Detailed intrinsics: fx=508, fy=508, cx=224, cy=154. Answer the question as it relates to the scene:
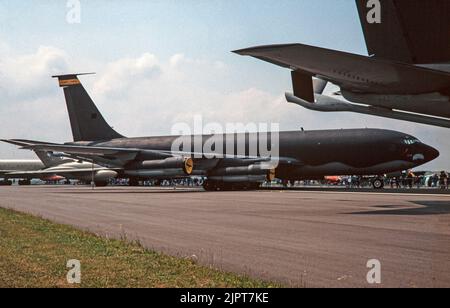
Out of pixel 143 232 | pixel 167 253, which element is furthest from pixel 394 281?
pixel 143 232

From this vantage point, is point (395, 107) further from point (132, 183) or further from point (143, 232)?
point (132, 183)

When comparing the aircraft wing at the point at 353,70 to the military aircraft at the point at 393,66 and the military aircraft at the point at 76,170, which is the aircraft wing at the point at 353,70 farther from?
the military aircraft at the point at 76,170

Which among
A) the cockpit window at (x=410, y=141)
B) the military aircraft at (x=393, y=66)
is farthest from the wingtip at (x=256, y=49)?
the cockpit window at (x=410, y=141)

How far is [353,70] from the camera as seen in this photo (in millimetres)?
15945

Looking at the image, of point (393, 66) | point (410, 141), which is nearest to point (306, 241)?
point (393, 66)

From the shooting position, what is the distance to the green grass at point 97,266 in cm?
612

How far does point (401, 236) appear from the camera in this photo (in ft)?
34.2

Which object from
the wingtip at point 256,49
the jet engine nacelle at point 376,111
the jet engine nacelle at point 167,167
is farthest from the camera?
the jet engine nacelle at point 167,167

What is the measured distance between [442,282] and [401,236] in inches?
172

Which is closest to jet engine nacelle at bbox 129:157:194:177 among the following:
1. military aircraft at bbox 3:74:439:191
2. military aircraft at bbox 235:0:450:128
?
military aircraft at bbox 3:74:439:191

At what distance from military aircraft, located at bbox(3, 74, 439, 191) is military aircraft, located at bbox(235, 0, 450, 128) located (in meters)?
18.8

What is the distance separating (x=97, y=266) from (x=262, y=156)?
34.9 metres

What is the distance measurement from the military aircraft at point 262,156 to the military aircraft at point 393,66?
61.8 ft

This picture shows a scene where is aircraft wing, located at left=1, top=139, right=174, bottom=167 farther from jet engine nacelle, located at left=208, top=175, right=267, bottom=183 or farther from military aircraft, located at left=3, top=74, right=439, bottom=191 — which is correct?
jet engine nacelle, located at left=208, top=175, right=267, bottom=183
